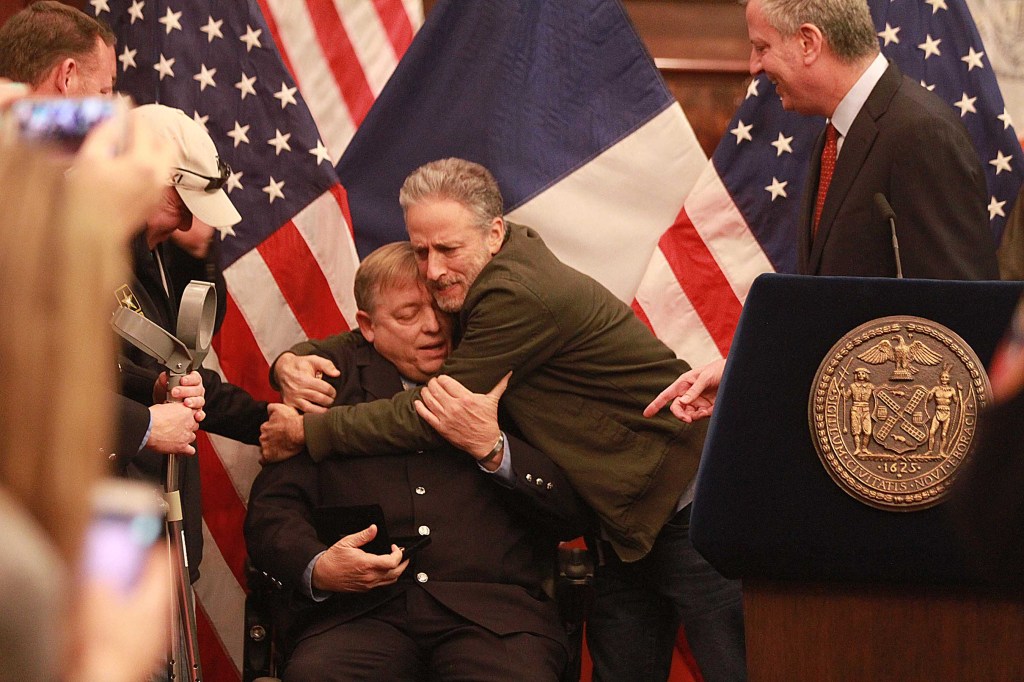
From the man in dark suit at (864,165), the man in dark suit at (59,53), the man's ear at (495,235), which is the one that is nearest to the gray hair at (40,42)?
the man in dark suit at (59,53)

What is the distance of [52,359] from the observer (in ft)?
3.02

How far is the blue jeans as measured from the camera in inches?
123

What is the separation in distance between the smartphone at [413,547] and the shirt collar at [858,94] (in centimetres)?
152

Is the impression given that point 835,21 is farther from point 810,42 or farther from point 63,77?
point 63,77

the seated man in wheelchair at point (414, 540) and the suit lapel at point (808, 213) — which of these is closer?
the seated man in wheelchair at point (414, 540)

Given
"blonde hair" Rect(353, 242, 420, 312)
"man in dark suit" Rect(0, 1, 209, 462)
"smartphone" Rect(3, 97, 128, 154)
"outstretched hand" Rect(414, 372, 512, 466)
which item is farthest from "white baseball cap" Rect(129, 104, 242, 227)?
"smartphone" Rect(3, 97, 128, 154)

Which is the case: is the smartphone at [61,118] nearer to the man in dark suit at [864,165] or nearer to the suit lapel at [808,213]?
the man in dark suit at [864,165]

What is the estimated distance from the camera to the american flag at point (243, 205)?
12.4ft

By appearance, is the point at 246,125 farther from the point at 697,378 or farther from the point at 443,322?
the point at 697,378

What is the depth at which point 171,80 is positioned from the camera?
3.80 metres

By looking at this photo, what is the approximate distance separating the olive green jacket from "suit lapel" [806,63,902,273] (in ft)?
1.81

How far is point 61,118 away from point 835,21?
8.21ft

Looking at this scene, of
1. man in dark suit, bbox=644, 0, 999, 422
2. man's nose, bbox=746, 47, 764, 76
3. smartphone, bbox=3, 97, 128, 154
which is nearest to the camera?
smartphone, bbox=3, 97, 128, 154

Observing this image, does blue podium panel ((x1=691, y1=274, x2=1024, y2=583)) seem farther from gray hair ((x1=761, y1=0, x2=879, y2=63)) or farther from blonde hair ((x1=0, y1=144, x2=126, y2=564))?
gray hair ((x1=761, y1=0, x2=879, y2=63))
